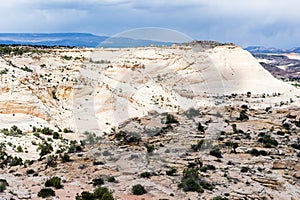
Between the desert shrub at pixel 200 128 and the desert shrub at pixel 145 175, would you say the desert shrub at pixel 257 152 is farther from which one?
Result: the desert shrub at pixel 145 175

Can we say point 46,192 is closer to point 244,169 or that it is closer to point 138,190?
point 138,190

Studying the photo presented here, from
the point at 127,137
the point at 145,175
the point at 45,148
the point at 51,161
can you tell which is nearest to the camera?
the point at 145,175

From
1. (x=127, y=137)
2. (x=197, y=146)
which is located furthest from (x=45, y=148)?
(x=197, y=146)

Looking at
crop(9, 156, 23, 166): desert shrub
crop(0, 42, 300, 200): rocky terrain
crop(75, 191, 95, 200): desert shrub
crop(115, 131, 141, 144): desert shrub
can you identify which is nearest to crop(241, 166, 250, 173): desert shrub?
crop(0, 42, 300, 200): rocky terrain

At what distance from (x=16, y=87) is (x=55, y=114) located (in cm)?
309

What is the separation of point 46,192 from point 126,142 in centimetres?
607

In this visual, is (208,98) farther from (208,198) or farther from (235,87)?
(208,198)

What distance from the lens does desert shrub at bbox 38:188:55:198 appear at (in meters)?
12.1

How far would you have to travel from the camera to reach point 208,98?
49781 millimetres

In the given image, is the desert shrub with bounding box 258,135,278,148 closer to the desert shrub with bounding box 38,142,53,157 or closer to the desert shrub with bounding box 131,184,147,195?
the desert shrub with bounding box 131,184,147,195

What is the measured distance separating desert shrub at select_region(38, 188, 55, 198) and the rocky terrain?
0.11ft

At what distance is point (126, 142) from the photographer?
58.7 feet

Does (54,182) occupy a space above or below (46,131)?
above

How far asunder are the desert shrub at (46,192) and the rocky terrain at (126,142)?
0.11 feet
